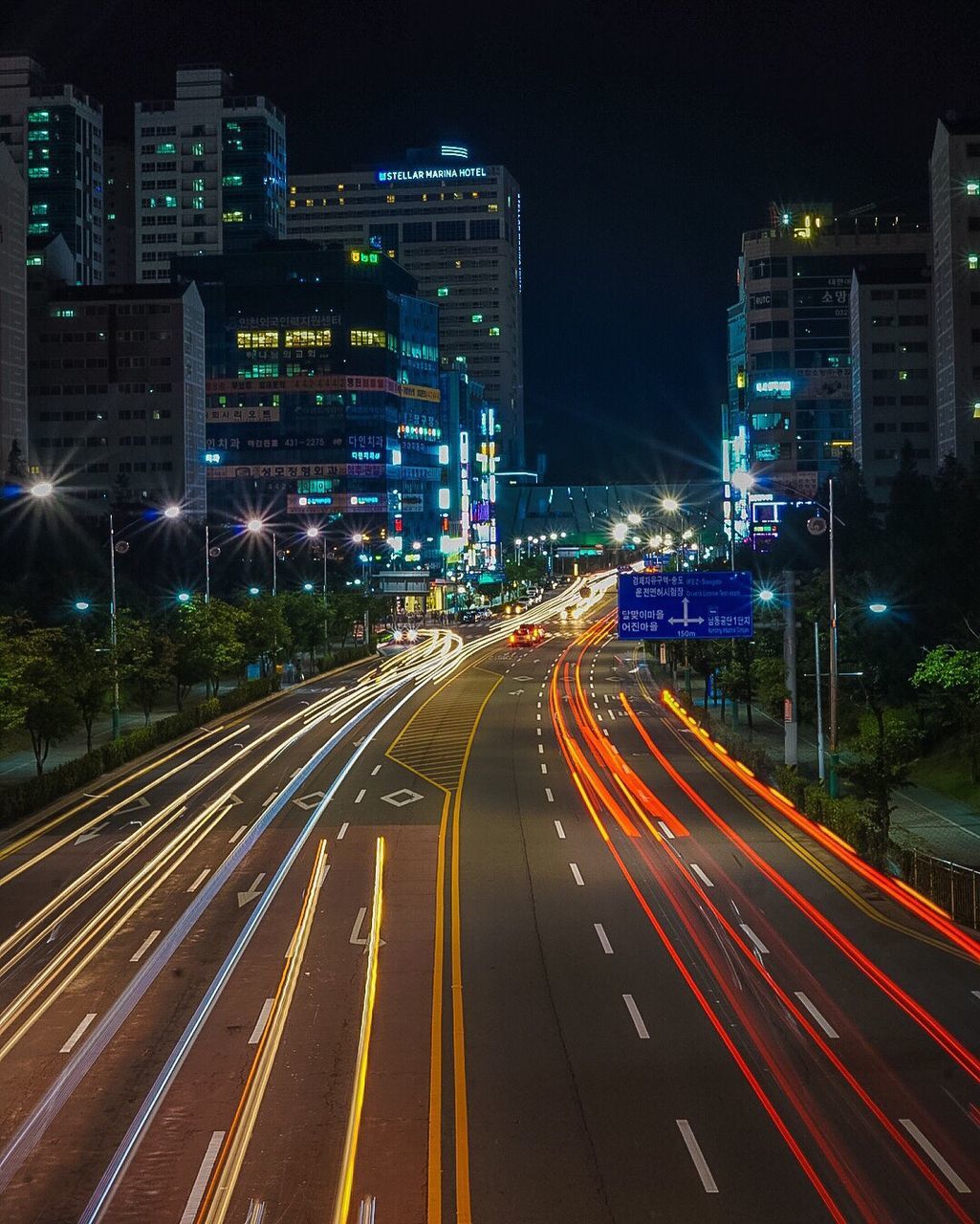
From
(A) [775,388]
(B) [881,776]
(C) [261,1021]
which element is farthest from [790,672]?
(A) [775,388]

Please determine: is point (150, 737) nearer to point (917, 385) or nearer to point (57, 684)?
point (57, 684)

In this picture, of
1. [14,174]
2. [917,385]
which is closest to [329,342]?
[14,174]

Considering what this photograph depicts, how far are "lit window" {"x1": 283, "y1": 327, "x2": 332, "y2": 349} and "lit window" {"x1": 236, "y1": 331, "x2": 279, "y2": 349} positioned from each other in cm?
144

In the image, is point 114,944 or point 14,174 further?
point 14,174

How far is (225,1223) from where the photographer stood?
13.4 m

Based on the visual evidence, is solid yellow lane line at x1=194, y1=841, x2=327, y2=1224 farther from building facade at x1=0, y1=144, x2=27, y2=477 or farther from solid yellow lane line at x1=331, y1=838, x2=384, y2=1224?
building facade at x1=0, y1=144, x2=27, y2=477

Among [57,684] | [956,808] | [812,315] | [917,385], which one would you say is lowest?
[956,808]

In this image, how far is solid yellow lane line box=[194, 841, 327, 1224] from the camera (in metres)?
13.9

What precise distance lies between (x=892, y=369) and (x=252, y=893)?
129 m

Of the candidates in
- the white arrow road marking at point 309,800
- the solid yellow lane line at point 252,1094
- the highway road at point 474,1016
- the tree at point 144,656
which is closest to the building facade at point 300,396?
the tree at point 144,656

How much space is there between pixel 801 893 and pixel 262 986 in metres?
12.1

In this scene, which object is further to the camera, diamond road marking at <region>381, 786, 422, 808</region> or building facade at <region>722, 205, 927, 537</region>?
building facade at <region>722, 205, 927, 537</region>

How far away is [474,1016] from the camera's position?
20531 millimetres

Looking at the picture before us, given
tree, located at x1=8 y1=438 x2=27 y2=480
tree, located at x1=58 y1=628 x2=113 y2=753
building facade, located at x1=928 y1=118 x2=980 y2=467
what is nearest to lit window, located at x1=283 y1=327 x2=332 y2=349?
tree, located at x1=8 y1=438 x2=27 y2=480
